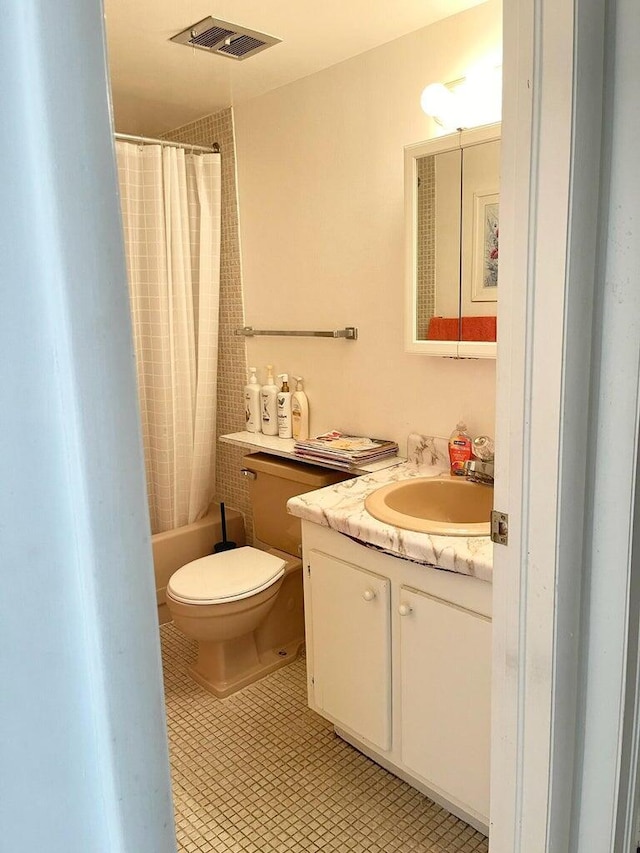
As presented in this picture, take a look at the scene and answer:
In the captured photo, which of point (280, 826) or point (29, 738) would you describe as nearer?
point (29, 738)

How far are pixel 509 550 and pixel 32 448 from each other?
0.95 m

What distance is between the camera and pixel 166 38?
2113 mm

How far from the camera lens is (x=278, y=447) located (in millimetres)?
2623

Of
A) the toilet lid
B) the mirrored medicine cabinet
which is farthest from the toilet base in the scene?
the mirrored medicine cabinet

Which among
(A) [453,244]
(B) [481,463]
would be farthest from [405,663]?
(A) [453,244]

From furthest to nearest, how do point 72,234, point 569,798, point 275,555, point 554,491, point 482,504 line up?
point 275,555, point 482,504, point 569,798, point 554,491, point 72,234

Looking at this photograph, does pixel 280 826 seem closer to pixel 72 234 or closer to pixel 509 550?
pixel 509 550

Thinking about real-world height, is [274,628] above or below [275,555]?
below

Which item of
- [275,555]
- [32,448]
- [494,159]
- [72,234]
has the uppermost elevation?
[494,159]

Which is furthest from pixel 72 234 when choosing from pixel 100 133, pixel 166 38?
pixel 166 38

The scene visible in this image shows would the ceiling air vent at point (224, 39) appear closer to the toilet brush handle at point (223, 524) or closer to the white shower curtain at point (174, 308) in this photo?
the white shower curtain at point (174, 308)

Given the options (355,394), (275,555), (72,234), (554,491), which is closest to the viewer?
(72,234)

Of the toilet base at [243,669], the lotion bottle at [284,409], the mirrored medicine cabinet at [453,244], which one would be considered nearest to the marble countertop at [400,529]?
the mirrored medicine cabinet at [453,244]

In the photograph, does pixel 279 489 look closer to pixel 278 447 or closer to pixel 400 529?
pixel 278 447
